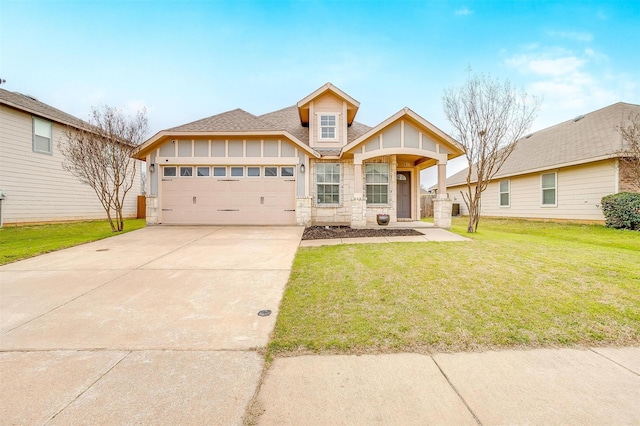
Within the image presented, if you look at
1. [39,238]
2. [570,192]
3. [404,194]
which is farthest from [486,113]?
[39,238]

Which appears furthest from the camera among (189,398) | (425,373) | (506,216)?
(506,216)

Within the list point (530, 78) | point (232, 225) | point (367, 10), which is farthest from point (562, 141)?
point (232, 225)

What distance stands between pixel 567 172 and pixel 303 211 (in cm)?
1255

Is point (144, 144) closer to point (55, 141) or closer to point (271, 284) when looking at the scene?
point (55, 141)

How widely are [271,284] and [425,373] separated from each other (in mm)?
2748

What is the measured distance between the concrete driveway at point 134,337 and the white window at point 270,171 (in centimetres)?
612

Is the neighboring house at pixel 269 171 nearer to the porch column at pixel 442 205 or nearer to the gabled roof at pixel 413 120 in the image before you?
the porch column at pixel 442 205

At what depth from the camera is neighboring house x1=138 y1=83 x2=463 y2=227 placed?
433 inches

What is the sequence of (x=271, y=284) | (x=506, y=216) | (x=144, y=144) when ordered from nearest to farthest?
(x=271, y=284) < (x=144, y=144) < (x=506, y=216)

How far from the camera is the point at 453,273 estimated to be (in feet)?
14.9

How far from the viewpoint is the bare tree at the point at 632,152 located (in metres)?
9.09

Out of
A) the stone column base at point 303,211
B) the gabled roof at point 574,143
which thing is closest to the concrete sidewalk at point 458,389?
the stone column base at point 303,211

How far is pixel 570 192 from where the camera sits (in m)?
12.4

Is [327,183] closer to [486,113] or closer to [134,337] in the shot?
[486,113]
